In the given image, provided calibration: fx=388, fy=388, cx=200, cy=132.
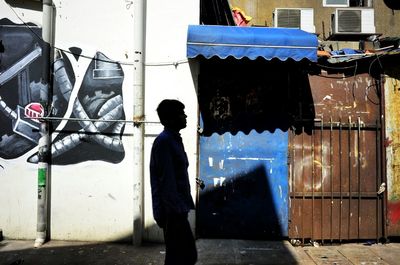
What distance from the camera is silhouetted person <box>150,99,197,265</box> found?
330cm

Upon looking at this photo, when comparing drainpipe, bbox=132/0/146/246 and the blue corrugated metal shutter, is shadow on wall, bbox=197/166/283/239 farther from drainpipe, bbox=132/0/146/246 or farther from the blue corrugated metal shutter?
drainpipe, bbox=132/0/146/246

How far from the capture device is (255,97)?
19.4 ft

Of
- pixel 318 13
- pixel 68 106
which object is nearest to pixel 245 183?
pixel 68 106

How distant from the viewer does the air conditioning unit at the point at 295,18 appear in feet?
39.2

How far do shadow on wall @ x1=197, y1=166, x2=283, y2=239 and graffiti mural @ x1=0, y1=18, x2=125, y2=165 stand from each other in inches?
61.0

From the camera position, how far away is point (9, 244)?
553cm

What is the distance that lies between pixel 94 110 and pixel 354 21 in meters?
9.00

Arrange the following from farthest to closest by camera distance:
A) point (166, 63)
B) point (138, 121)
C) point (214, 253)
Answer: point (166, 63) < point (138, 121) < point (214, 253)

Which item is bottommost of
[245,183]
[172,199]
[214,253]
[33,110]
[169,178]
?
[214,253]

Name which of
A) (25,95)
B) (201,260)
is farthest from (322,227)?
(25,95)

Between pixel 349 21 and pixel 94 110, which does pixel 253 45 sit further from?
pixel 349 21

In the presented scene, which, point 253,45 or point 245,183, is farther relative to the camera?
point 245,183

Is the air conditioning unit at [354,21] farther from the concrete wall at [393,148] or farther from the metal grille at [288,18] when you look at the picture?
the concrete wall at [393,148]

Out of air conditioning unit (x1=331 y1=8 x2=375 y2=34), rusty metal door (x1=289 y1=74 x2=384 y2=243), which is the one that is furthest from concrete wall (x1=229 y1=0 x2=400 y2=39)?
rusty metal door (x1=289 y1=74 x2=384 y2=243)
